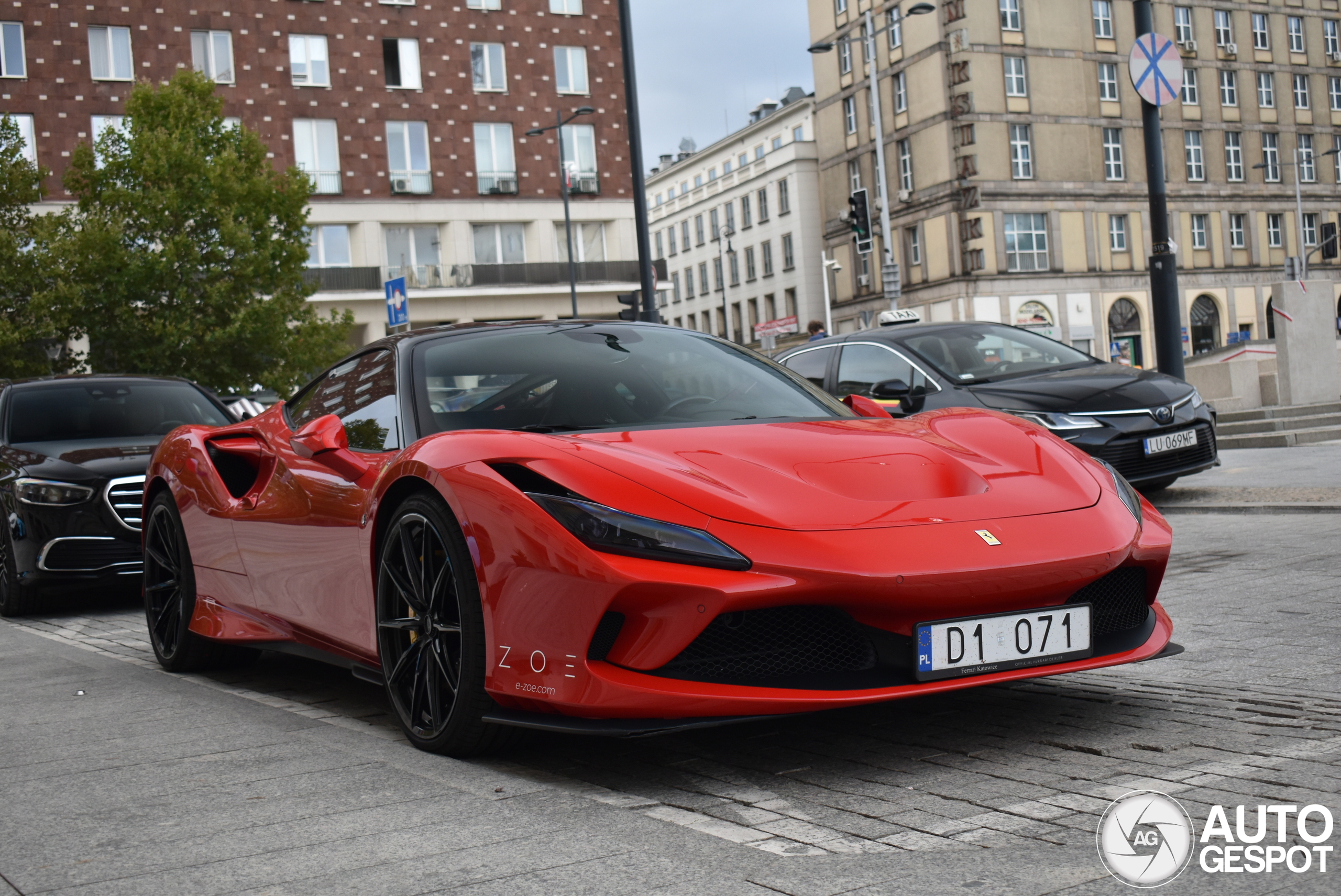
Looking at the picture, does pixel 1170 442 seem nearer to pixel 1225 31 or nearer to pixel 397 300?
pixel 397 300

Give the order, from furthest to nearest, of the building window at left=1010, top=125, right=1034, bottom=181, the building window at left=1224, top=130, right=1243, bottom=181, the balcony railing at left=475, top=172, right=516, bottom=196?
the building window at left=1224, top=130, right=1243, bottom=181
the building window at left=1010, top=125, right=1034, bottom=181
the balcony railing at left=475, top=172, right=516, bottom=196

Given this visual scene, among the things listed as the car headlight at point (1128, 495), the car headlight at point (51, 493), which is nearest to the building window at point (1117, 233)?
the car headlight at point (51, 493)

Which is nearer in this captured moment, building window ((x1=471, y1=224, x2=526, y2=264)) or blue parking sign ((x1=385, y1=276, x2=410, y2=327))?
blue parking sign ((x1=385, y1=276, x2=410, y2=327))

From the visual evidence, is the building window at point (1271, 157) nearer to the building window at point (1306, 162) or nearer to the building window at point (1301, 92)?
the building window at point (1306, 162)

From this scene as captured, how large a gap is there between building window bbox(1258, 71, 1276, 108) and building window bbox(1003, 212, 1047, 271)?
1553cm

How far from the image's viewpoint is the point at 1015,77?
5909 centimetres

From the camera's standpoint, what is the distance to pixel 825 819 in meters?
3.07

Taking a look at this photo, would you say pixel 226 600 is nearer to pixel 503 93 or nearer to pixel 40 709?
pixel 40 709

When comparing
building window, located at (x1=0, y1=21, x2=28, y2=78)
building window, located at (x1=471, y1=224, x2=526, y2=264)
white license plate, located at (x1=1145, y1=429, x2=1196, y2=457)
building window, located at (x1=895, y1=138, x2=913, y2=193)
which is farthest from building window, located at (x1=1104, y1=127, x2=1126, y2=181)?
white license plate, located at (x1=1145, y1=429, x2=1196, y2=457)

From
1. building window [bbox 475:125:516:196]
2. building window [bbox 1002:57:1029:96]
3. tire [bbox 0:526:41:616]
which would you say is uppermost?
building window [bbox 1002:57:1029:96]

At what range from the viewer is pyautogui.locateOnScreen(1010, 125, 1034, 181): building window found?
2308 inches

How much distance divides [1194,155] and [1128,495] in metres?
65.3

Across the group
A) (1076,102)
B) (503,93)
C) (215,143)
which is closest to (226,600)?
(215,143)

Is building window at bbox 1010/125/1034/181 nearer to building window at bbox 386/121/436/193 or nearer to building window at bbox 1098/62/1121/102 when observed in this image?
building window at bbox 1098/62/1121/102
